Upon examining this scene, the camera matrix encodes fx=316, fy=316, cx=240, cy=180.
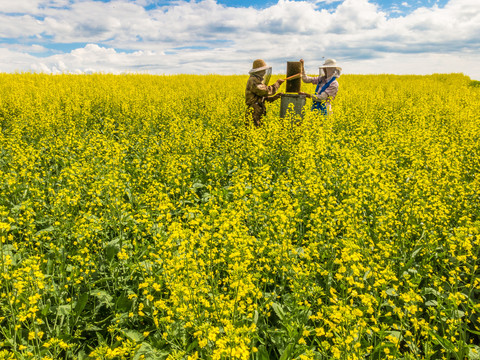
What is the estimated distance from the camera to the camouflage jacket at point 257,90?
8602 millimetres

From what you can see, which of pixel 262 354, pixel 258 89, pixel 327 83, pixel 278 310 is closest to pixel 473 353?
pixel 278 310

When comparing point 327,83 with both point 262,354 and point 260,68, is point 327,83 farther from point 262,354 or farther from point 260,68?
point 262,354

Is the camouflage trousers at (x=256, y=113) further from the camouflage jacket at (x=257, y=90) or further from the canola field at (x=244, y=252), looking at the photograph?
the canola field at (x=244, y=252)

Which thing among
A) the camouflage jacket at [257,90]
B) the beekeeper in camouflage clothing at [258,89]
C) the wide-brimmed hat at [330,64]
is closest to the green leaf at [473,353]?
the beekeeper in camouflage clothing at [258,89]

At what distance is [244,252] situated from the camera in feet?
9.29

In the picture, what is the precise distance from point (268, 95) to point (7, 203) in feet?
21.9

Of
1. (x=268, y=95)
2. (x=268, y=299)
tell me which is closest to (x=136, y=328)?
(x=268, y=299)

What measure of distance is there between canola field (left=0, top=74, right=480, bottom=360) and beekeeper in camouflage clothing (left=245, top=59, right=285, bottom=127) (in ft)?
3.15

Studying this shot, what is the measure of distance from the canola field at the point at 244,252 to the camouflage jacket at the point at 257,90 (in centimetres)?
113

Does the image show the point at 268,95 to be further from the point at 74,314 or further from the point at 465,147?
the point at 74,314

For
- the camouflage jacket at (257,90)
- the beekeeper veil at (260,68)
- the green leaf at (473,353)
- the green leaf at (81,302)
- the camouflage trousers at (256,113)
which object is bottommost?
the green leaf at (473,353)

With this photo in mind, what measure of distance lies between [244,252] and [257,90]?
21.7 ft

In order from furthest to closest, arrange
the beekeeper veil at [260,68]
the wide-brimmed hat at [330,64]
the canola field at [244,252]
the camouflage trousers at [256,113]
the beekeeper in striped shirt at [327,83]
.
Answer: the camouflage trousers at [256,113] → the beekeeper in striped shirt at [327,83] → the wide-brimmed hat at [330,64] → the beekeeper veil at [260,68] → the canola field at [244,252]

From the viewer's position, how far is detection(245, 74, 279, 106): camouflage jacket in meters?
Answer: 8.60
